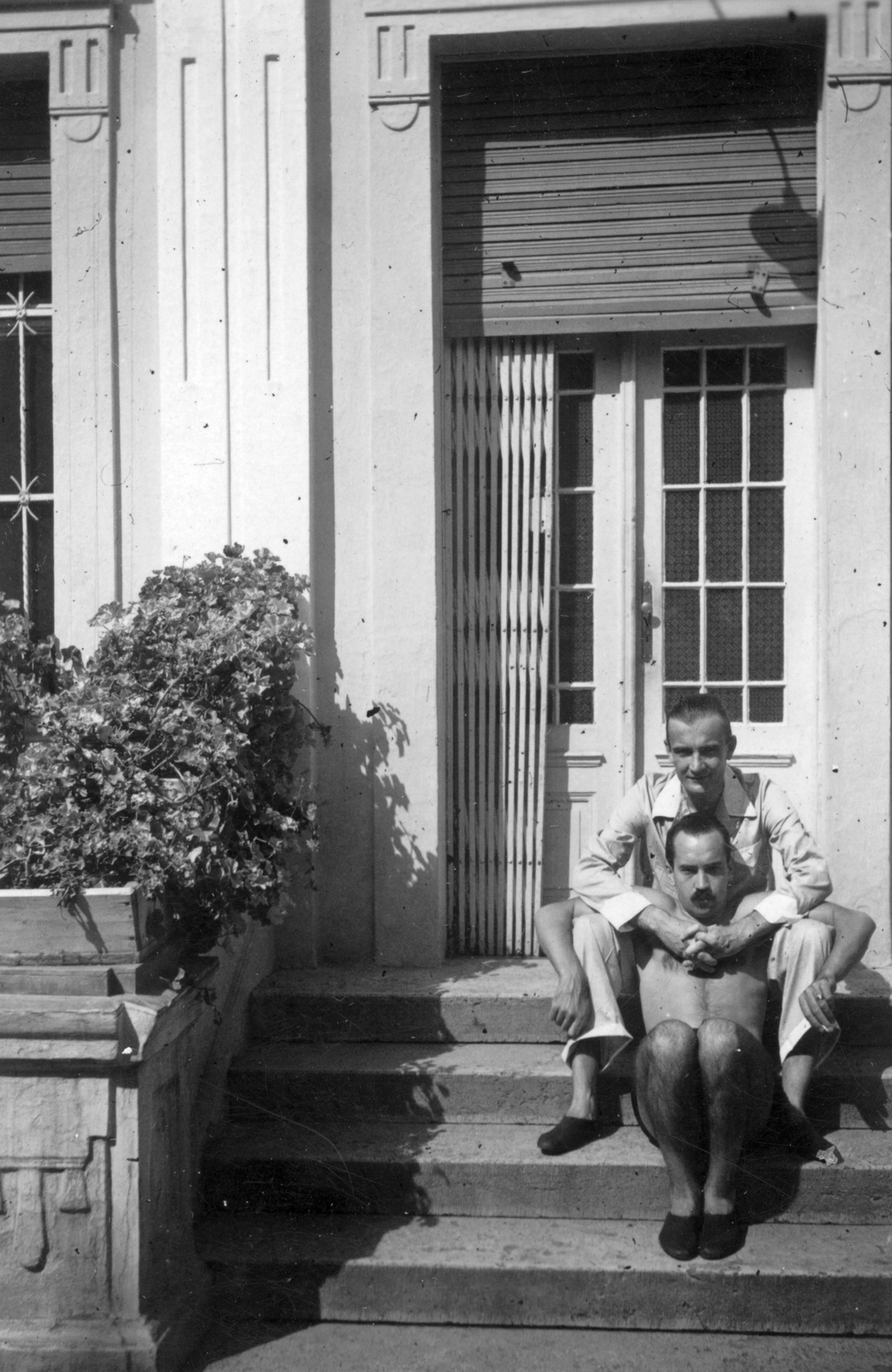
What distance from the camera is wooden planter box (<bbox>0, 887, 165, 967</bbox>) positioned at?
355 centimetres

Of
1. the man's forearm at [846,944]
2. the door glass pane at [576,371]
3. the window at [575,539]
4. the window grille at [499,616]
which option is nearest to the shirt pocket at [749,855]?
the man's forearm at [846,944]

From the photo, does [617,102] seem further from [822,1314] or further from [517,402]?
[822,1314]

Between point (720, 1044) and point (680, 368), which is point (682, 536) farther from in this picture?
point (720, 1044)

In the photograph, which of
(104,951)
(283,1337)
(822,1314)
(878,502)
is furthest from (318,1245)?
(878,502)

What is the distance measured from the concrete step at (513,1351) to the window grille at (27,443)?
3.02 m

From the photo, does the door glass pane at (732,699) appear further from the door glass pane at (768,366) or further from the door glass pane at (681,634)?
the door glass pane at (768,366)

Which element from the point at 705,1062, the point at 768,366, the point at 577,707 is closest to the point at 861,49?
the point at 768,366

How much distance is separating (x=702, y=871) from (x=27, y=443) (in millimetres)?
3425

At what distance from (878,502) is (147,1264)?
373 cm

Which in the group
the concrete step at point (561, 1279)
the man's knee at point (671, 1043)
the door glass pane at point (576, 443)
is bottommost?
the concrete step at point (561, 1279)

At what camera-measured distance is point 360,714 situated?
4879mm

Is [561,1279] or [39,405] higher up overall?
[39,405]

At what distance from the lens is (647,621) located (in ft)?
17.2

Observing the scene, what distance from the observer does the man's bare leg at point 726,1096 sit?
144 inches
